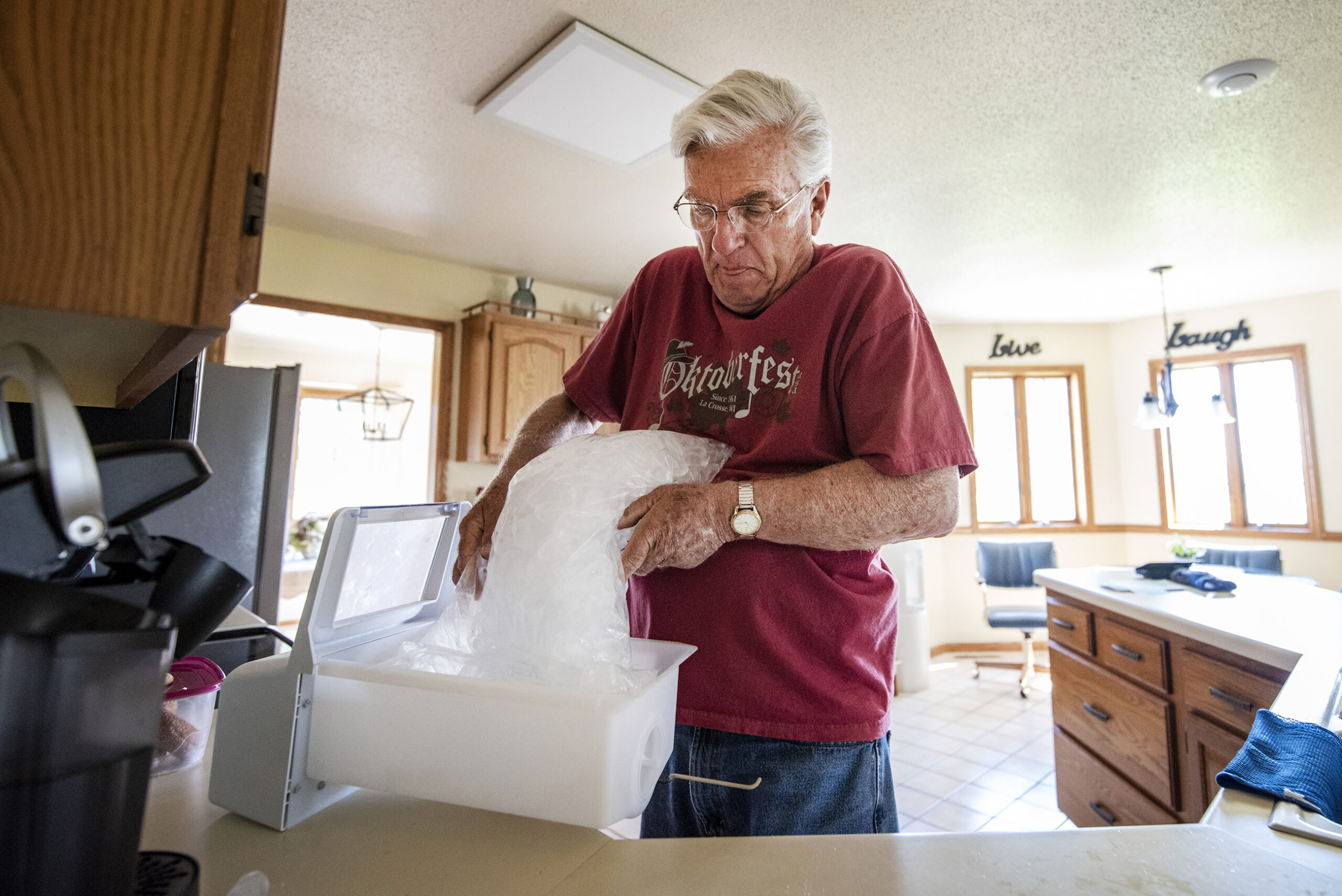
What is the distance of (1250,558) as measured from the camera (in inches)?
168

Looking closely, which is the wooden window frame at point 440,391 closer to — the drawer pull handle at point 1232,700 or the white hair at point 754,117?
the white hair at point 754,117

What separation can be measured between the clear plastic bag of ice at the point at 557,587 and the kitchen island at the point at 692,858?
5.6 inches

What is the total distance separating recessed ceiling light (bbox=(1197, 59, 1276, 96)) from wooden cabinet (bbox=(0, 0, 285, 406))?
2.77 metres

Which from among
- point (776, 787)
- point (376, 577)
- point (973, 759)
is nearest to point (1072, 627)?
point (973, 759)

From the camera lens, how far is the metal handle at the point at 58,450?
13.6 inches

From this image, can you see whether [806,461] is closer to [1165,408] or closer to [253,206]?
[253,206]

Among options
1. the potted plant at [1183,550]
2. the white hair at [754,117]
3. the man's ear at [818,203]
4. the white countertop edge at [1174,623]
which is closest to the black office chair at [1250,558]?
the potted plant at [1183,550]

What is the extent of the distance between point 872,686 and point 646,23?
1849mm

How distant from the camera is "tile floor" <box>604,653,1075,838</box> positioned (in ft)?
8.96

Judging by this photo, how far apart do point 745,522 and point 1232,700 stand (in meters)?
1.53

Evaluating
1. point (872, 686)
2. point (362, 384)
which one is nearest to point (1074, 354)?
point (872, 686)

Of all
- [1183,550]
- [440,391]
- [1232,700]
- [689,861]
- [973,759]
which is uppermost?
[440,391]

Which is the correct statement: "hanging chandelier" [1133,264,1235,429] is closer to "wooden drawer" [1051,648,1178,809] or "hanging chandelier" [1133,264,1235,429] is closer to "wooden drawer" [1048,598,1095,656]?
"wooden drawer" [1048,598,1095,656]

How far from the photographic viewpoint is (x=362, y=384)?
757cm
